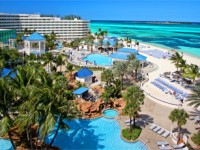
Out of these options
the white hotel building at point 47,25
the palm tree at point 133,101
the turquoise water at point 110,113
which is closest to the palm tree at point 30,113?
the palm tree at point 133,101

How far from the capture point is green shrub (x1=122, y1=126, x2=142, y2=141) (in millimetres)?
24734

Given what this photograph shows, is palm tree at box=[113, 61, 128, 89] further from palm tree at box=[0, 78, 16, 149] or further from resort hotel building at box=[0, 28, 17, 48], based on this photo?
resort hotel building at box=[0, 28, 17, 48]

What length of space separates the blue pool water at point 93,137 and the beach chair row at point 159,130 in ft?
8.90

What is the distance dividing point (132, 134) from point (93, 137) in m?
4.05

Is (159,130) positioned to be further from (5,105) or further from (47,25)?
(47,25)

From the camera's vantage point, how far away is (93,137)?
25109mm

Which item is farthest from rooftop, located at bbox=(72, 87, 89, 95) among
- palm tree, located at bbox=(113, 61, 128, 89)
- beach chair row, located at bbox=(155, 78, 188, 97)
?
beach chair row, located at bbox=(155, 78, 188, 97)

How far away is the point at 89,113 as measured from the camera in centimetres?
2973

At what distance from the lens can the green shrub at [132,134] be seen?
81.1 feet

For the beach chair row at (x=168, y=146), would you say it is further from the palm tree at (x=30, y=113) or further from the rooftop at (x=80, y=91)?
the rooftop at (x=80, y=91)

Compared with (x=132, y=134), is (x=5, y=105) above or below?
above

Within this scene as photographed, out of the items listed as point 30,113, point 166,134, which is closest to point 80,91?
point 166,134

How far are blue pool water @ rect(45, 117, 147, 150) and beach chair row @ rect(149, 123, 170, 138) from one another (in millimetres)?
2713

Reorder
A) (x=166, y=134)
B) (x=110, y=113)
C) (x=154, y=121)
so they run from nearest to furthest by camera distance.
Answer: (x=166, y=134) → (x=154, y=121) → (x=110, y=113)
